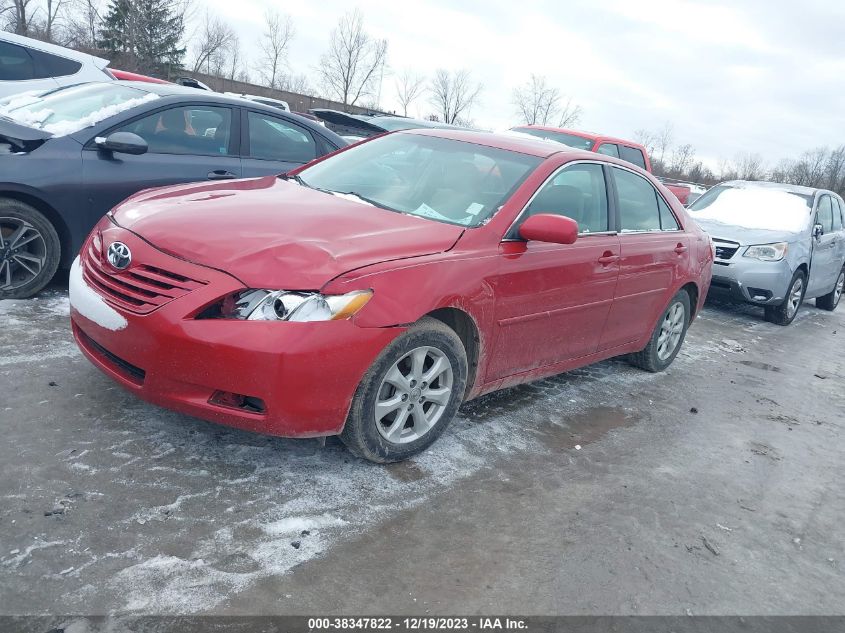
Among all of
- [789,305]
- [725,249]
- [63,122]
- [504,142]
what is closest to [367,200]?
[504,142]

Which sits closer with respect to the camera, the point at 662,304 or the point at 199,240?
the point at 199,240

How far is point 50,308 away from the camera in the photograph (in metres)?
4.92

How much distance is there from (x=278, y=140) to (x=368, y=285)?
3593 millimetres

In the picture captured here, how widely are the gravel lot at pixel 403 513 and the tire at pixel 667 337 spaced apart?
41.4 inches

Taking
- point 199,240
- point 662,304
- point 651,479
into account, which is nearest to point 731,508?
point 651,479

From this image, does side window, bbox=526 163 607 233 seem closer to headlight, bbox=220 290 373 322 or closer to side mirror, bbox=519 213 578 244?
side mirror, bbox=519 213 578 244

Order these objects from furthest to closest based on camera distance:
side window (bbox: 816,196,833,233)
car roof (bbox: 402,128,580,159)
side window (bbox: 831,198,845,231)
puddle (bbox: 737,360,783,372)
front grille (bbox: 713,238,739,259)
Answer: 1. side window (bbox: 831,198,845,231)
2. side window (bbox: 816,196,833,233)
3. front grille (bbox: 713,238,739,259)
4. puddle (bbox: 737,360,783,372)
5. car roof (bbox: 402,128,580,159)

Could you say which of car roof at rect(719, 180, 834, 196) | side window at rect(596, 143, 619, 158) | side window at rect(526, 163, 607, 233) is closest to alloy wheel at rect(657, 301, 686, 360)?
side window at rect(526, 163, 607, 233)

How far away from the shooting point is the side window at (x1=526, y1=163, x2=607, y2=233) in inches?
163

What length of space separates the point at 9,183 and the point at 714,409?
5102mm

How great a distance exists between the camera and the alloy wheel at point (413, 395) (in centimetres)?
332

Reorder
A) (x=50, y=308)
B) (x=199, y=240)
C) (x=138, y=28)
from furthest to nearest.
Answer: (x=138, y=28)
(x=50, y=308)
(x=199, y=240)

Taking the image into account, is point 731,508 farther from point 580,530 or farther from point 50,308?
point 50,308

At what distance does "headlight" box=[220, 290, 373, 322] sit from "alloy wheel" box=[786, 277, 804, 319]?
308 inches
